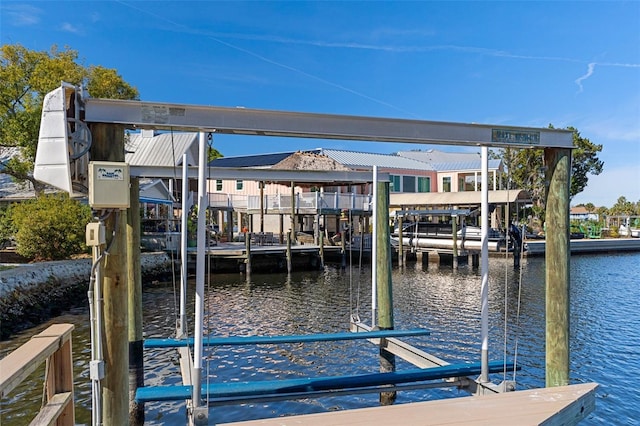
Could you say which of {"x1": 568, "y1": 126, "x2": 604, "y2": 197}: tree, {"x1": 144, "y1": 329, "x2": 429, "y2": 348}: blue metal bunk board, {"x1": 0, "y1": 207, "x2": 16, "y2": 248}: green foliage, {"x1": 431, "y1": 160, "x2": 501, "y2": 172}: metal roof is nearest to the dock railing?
{"x1": 144, "y1": 329, "x2": 429, "y2": 348}: blue metal bunk board

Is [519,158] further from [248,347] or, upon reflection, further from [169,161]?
[248,347]

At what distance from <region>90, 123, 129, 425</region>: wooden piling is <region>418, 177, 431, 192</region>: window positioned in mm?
41446

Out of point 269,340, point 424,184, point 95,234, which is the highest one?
point 424,184

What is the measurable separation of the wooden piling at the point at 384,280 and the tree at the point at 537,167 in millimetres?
37604

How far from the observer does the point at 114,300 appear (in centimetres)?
384

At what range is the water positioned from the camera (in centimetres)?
770

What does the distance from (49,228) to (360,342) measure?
1385 centimetres

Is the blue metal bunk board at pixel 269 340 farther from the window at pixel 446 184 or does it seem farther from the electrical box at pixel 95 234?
the window at pixel 446 184

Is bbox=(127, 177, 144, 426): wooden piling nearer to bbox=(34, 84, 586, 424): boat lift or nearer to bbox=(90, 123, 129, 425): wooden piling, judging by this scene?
bbox=(34, 84, 586, 424): boat lift

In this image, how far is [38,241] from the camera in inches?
738

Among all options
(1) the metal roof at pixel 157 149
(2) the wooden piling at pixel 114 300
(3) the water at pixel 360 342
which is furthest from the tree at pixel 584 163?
(2) the wooden piling at pixel 114 300

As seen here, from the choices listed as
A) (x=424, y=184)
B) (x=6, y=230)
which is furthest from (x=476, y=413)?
(x=424, y=184)

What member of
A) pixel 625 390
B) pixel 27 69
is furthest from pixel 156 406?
pixel 27 69

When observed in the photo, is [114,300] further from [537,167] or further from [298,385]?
[537,167]
